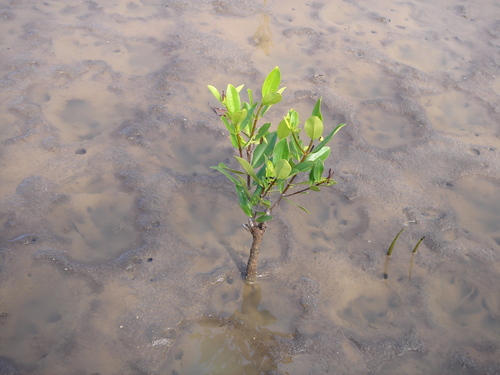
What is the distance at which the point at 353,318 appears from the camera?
2365 mm

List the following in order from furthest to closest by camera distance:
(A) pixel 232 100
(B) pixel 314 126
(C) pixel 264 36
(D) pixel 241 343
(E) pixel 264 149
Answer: (C) pixel 264 36, (D) pixel 241 343, (E) pixel 264 149, (A) pixel 232 100, (B) pixel 314 126

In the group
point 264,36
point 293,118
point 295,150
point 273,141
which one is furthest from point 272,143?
point 264,36

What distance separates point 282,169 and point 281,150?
0.44 ft

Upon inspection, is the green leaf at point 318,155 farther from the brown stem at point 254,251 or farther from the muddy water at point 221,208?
the muddy water at point 221,208

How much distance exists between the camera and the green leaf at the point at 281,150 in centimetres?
184

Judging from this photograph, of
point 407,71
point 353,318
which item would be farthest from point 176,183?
point 407,71

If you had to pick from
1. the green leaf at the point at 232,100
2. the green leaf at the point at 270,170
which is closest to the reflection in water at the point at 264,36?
the green leaf at the point at 232,100

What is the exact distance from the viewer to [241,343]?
2.23 meters

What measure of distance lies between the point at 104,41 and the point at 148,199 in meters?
2.01

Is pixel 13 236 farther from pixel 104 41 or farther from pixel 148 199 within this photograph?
pixel 104 41

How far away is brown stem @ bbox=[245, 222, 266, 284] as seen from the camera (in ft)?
6.93

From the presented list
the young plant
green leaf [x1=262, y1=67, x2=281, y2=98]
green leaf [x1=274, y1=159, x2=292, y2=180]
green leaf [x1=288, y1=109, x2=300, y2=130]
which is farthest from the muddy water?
green leaf [x1=262, y1=67, x2=281, y2=98]

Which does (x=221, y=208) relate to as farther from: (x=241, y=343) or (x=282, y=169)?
(x=282, y=169)

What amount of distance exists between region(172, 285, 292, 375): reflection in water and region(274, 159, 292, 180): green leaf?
→ 868 millimetres
